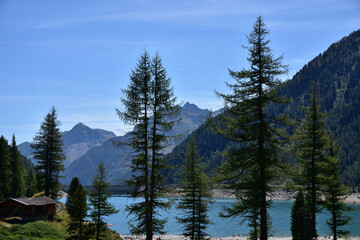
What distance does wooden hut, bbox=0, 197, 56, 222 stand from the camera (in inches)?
1705

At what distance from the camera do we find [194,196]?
114ft

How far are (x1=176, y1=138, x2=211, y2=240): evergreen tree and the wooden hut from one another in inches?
864

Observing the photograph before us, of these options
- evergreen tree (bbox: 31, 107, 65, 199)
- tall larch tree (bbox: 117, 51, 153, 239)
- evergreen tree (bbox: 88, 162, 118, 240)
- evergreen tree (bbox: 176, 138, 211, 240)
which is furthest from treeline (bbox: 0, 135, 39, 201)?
tall larch tree (bbox: 117, 51, 153, 239)

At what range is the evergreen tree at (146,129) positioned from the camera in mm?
21266

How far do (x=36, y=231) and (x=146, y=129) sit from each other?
87.6ft

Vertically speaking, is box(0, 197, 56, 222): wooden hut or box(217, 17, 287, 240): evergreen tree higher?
box(217, 17, 287, 240): evergreen tree

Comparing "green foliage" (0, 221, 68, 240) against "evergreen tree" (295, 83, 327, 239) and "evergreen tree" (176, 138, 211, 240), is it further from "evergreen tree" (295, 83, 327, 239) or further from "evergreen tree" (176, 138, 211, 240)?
"evergreen tree" (295, 83, 327, 239)

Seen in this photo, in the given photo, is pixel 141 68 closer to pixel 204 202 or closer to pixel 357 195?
pixel 204 202

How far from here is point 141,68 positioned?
21.7 m

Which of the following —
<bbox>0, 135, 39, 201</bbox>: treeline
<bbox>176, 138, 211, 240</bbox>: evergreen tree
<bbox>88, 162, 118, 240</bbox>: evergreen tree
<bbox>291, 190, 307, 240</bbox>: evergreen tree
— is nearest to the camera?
<bbox>291, 190, 307, 240</bbox>: evergreen tree

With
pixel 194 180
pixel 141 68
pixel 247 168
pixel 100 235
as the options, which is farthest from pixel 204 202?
pixel 141 68

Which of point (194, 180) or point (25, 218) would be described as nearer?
point (194, 180)

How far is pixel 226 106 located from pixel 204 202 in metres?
19.0

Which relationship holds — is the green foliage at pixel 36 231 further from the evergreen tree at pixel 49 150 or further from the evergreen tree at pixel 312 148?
the evergreen tree at pixel 312 148
